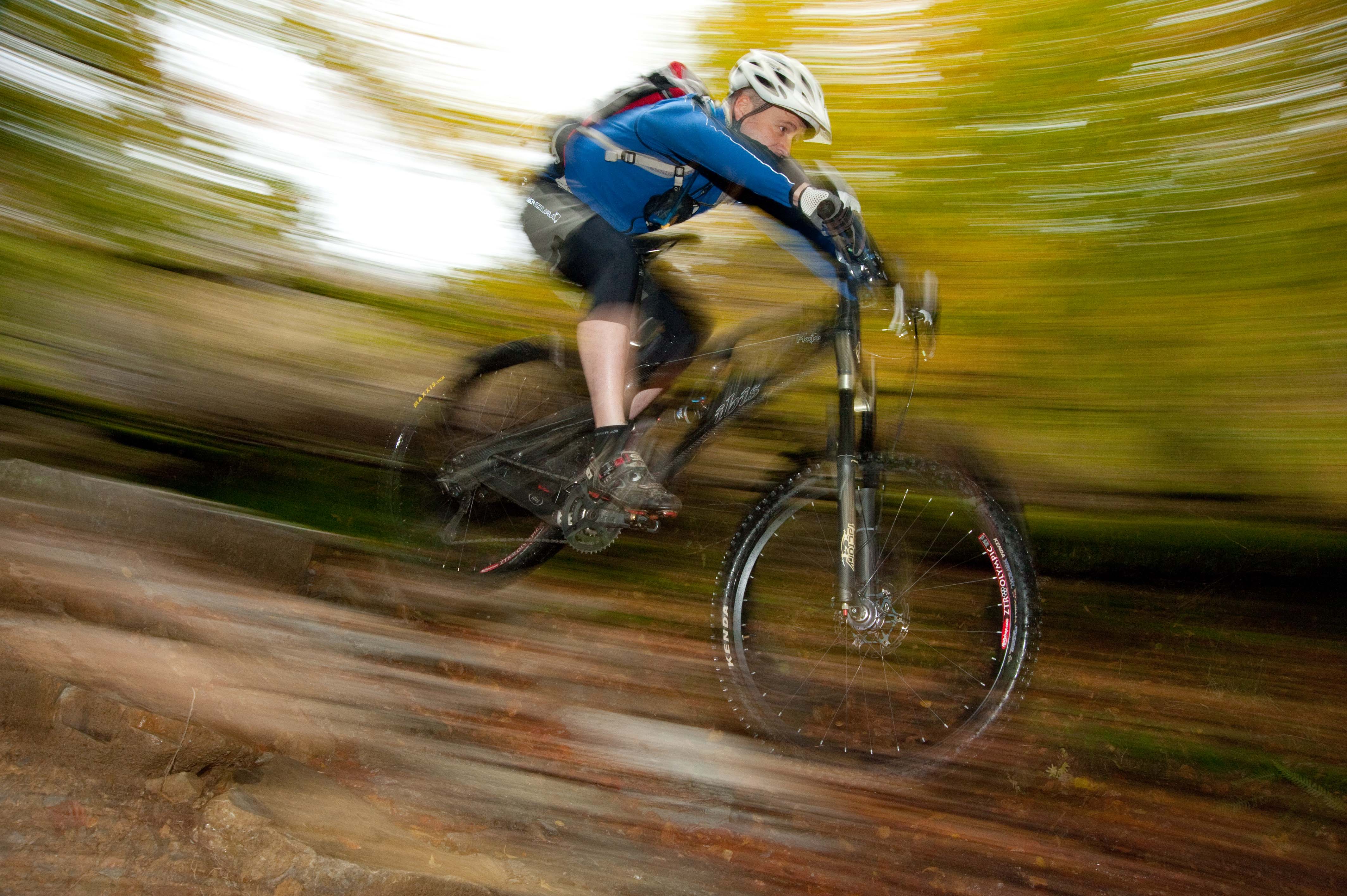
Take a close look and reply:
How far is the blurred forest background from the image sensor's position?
2.00 m

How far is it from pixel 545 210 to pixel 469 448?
36.7 inches

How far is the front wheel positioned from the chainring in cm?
48

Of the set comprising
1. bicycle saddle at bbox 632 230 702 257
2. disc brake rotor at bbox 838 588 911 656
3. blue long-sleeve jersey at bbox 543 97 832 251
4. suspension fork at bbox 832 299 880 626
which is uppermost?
blue long-sleeve jersey at bbox 543 97 832 251

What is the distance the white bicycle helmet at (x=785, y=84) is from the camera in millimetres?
1922

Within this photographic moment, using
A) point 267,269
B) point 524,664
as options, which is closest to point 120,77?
point 267,269

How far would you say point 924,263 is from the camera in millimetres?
2475

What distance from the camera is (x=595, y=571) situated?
3070mm

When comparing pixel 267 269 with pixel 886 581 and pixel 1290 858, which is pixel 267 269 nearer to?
pixel 886 581

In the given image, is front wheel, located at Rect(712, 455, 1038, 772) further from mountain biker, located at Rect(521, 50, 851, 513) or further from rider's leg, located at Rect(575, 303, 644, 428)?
rider's leg, located at Rect(575, 303, 644, 428)

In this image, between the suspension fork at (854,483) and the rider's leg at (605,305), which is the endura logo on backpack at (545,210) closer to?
A: the rider's leg at (605,305)

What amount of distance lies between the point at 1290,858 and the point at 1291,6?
2100 mm

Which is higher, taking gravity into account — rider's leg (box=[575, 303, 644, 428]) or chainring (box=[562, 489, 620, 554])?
rider's leg (box=[575, 303, 644, 428])

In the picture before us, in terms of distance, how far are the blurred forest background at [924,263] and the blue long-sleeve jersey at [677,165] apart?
34 cm

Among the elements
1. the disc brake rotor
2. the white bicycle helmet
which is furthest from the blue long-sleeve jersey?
the disc brake rotor
